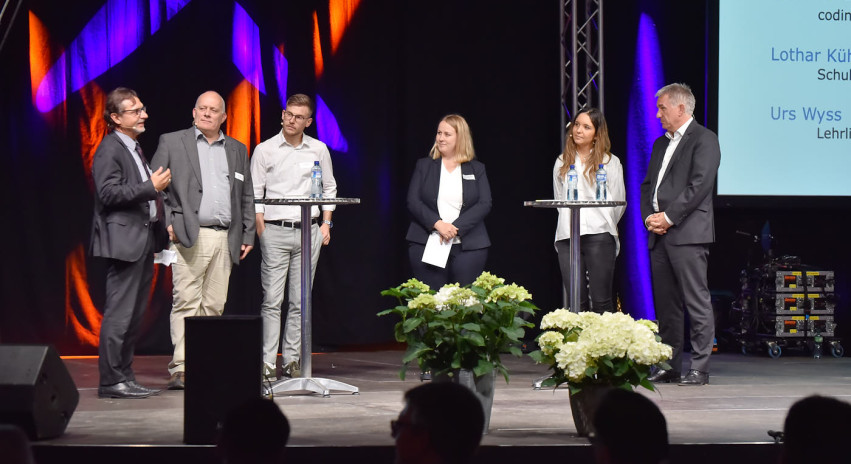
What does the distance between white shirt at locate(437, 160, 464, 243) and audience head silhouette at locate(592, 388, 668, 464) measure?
3949mm

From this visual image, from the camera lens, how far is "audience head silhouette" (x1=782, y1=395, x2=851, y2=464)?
6.03 ft

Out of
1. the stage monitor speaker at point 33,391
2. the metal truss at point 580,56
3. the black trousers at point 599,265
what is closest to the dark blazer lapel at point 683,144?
the black trousers at point 599,265

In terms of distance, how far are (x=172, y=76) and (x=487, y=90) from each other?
2.24 m

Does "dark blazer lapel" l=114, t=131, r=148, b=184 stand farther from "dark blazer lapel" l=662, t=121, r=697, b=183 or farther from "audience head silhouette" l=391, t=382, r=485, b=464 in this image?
"audience head silhouette" l=391, t=382, r=485, b=464

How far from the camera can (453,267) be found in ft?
19.2

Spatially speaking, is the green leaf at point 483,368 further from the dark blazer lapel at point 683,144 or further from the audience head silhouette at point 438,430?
the dark blazer lapel at point 683,144

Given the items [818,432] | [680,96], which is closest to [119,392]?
[680,96]

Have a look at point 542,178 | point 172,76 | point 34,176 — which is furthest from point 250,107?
point 542,178

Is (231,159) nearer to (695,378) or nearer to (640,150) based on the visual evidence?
(695,378)

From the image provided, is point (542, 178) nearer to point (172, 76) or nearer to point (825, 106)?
point (825, 106)

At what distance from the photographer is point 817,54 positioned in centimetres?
708

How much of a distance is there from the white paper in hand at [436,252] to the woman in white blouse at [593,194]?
2.28 feet

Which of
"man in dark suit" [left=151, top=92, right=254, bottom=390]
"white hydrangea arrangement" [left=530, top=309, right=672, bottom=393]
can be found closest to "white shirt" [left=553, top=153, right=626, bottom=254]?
"man in dark suit" [left=151, top=92, right=254, bottom=390]

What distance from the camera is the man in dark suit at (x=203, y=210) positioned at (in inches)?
211
